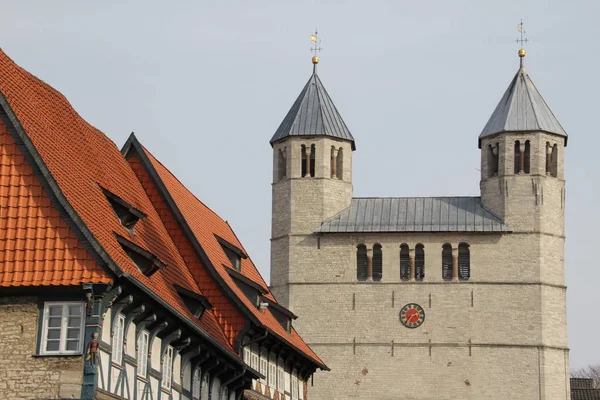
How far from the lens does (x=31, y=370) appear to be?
2242cm

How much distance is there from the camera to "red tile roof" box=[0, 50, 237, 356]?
22.7 meters

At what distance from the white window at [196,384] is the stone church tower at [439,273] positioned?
3824cm

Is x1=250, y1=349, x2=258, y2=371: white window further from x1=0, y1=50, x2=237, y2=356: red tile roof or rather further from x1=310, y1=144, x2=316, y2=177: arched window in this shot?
x1=310, y1=144, x2=316, y2=177: arched window

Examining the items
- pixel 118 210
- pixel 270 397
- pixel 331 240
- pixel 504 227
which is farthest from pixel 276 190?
pixel 118 210

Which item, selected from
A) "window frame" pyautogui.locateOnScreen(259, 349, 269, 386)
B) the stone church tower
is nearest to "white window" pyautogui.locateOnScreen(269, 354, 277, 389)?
"window frame" pyautogui.locateOnScreen(259, 349, 269, 386)

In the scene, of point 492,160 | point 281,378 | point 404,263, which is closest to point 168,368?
point 281,378

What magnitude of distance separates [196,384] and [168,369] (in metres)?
2.52

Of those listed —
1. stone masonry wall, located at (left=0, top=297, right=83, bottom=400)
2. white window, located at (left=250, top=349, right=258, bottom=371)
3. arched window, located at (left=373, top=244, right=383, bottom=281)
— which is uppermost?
arched window, located at (left=373, top=244, right=383, bottom=281)

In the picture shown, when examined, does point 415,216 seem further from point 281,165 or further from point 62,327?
point 62,327

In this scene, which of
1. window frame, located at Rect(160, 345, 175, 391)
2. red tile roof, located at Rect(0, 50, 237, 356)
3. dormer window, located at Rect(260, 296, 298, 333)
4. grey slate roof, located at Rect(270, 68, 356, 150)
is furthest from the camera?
grey slate roof, located at Rect(270, 68, 356, 150)

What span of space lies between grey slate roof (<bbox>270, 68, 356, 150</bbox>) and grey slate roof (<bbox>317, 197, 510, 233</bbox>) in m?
3.34

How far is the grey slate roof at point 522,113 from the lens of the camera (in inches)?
2781

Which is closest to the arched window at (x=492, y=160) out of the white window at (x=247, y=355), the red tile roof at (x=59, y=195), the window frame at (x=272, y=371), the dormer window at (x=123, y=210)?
the window frame at (x=272, y=371)

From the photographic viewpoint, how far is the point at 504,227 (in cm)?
6925
